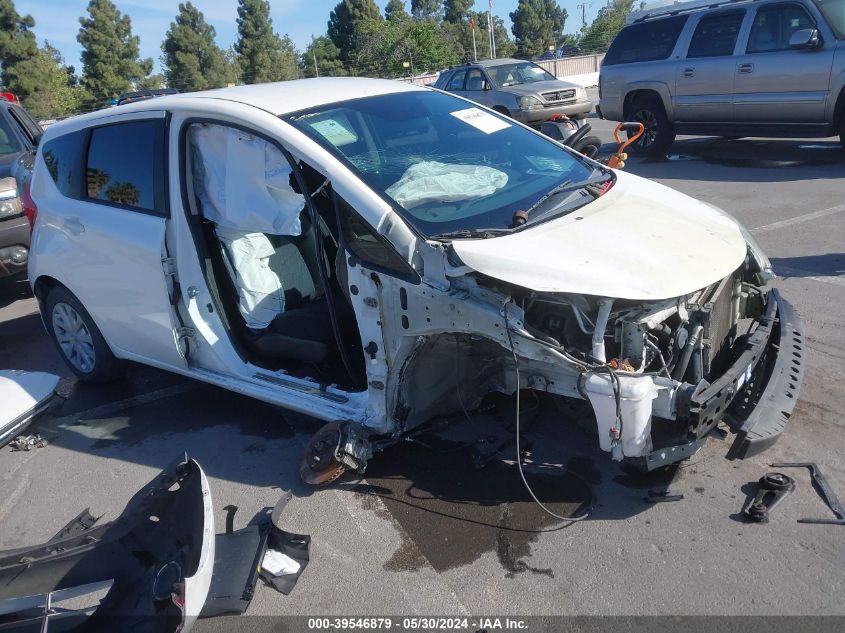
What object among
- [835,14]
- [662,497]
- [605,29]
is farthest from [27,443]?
[605,29]

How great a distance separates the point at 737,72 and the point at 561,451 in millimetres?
8363

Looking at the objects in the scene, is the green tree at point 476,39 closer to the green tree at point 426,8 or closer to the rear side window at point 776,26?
the green tree at point 426,8

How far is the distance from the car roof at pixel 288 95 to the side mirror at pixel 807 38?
267 inches

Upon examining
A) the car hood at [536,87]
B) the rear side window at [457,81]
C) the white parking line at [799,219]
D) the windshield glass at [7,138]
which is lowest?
the white parking line at [799,219]

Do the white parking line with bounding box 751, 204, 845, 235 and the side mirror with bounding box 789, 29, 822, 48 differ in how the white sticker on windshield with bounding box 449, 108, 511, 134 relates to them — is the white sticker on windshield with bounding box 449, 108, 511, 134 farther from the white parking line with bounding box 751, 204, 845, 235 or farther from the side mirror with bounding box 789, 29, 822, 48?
the side mirror with bounding box 789, 29, 822, 48

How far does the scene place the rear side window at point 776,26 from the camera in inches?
373

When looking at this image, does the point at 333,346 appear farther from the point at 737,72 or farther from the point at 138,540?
the point at 737,72

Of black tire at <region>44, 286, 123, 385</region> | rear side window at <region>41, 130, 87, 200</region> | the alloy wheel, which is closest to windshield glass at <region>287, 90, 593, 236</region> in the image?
rear side window at <region>41, 130, 87, 200</region>

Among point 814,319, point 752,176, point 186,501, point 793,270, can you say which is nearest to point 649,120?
point 752,176

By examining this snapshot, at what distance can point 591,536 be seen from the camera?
3.10 meters

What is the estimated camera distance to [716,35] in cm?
1055

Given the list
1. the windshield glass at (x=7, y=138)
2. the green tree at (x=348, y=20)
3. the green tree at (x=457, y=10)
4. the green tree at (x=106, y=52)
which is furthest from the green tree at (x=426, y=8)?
the windshield glass at (x=7, y=138)

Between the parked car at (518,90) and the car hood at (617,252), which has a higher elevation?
the car hood at (617,252)

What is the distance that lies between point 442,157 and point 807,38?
24.5 ft
